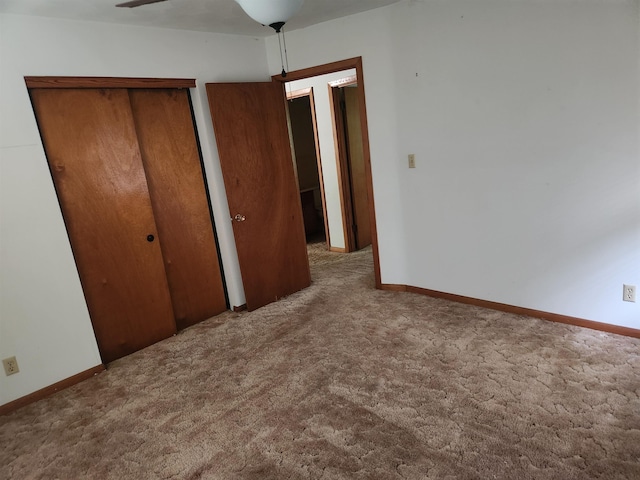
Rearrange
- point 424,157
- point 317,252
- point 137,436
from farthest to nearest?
point 317,252
point 424,157
point 137,436

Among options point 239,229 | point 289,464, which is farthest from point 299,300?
point 289,464

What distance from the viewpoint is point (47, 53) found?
2588 mm

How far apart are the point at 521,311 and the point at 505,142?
4.09 feet

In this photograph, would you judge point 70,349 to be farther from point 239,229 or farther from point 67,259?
point 239,229

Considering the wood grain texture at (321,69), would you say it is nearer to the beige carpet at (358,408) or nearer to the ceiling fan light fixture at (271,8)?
the ceiling fan light fixture at (271,8)

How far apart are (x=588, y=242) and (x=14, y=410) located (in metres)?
3.79

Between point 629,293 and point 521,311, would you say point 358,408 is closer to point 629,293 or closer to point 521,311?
point 521,311

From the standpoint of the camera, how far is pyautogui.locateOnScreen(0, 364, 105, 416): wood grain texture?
257 centimetres

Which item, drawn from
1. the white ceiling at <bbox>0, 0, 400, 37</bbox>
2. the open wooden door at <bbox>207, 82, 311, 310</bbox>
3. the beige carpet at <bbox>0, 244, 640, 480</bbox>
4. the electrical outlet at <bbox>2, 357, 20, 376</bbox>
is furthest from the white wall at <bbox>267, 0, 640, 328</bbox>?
the electrical outlet at <bbox>2, 357, 20, 376</bbox>

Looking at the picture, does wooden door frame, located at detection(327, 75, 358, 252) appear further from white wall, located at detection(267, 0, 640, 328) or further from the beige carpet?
the beige carpet

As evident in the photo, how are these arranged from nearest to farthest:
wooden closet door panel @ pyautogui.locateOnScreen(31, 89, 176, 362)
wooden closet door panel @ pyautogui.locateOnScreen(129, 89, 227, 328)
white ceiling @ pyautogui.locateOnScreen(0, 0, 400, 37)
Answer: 1. white ceiling @ pyautogui.locateOnScreen(0, 0, 400, 37)
2. wooden closet door panel @ pyautogui.locateOnScreen(31, 89, 176, 362)
3. wooden closet door panel @ pyautogui.locateOnScreen(129, 89, 227, 328)

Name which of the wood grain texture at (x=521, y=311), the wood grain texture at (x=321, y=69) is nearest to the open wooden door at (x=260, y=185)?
the wood grain texture at (x=321, y=69)

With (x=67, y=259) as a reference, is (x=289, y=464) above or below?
below

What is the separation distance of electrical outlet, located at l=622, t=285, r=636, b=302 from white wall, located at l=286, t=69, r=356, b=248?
3140mm
